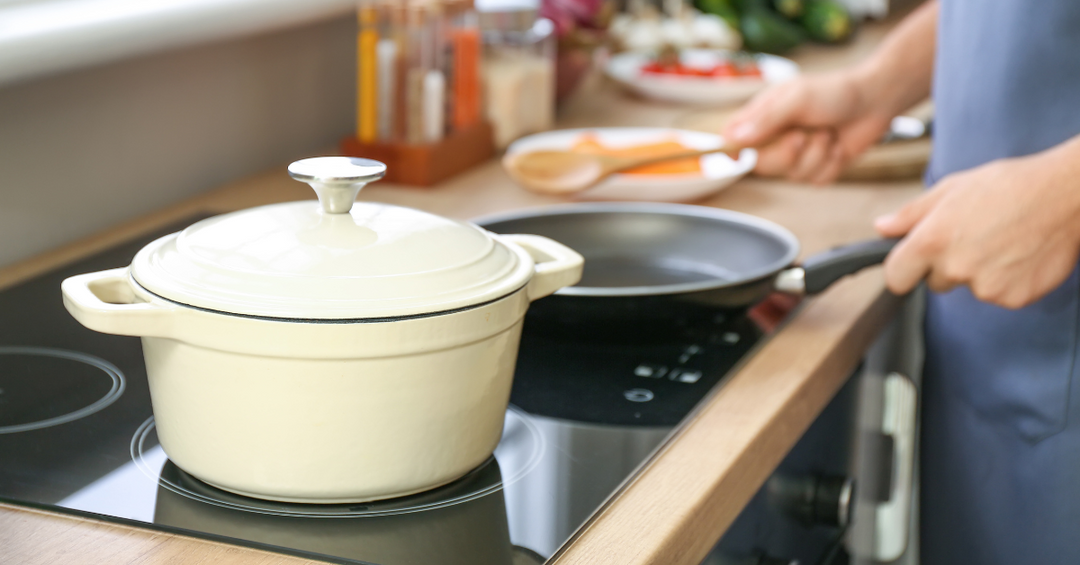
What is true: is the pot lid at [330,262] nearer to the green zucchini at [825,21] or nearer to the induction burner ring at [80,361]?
the induction burner ring at [80,361]

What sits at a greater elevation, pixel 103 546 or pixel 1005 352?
pixel 103 546

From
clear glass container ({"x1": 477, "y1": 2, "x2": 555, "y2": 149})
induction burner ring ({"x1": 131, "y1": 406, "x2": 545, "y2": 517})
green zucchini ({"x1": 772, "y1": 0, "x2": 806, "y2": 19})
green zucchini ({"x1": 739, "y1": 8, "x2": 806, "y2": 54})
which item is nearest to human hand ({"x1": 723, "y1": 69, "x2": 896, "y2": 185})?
clear glass container ({"x1": 477, "y1": 2, "x2": 555, "y2": 149})

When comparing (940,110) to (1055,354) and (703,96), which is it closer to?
(1055,354)

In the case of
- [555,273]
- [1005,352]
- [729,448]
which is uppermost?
[555,273]

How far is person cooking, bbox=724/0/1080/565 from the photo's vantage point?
2.65 feet

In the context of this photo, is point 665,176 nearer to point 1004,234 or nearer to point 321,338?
point 1004,234

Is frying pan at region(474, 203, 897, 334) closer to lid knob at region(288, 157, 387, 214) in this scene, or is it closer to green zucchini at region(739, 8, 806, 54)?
lid knob at region(288, 157, 387, 214)

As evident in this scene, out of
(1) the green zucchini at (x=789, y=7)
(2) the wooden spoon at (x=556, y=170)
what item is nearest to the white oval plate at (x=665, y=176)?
(2) the wooden spoon at (x=556, y=170)

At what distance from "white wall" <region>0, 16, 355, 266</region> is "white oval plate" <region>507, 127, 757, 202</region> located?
0.29m

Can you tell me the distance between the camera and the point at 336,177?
48cm

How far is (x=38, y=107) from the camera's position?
0.97m

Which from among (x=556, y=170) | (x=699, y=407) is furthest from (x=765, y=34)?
(x=699, y=407)

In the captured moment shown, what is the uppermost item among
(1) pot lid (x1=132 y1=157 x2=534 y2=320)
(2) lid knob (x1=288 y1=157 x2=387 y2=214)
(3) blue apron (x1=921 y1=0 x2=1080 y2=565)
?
(2) lid knob (x1=288 y1=157 x2=387 y2=214)

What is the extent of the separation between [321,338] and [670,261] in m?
0.55
